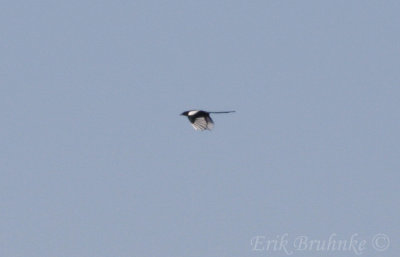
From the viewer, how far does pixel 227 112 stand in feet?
242

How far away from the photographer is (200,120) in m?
74.1

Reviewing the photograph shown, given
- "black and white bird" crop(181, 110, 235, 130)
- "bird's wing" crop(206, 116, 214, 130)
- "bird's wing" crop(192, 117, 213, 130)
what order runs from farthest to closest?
"black and white bird" crop(181, 110, 235, 130), "bird's wing" crop(192, 117, 213, 130), "bird's wing" crop(206, 116, 214, 130)

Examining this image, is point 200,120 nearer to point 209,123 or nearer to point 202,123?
point 202,123

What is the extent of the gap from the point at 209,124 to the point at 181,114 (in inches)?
154

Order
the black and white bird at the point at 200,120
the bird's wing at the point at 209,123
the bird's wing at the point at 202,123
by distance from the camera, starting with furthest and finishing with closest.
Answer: the black and white bird at the point at 200,120 < the bird's wing at the point at 202,123 < the bird's wing at the point at 209,123

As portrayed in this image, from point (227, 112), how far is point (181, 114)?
4224 millimetres

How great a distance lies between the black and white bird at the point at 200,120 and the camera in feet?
241

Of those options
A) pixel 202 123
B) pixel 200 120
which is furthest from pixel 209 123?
pixel 200 120

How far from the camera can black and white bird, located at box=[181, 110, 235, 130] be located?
73500 mm

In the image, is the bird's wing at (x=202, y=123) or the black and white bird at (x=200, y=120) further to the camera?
the black and white bird at (x=200, y=120)

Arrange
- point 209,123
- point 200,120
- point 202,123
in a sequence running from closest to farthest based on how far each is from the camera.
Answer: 1. point 209,123
2. point 202,123
3. point 200,120

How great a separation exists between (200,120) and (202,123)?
1.18ft

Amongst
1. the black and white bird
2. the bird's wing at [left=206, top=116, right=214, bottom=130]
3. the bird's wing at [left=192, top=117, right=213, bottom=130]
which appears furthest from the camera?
the black and white bird

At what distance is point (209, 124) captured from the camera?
241ft
